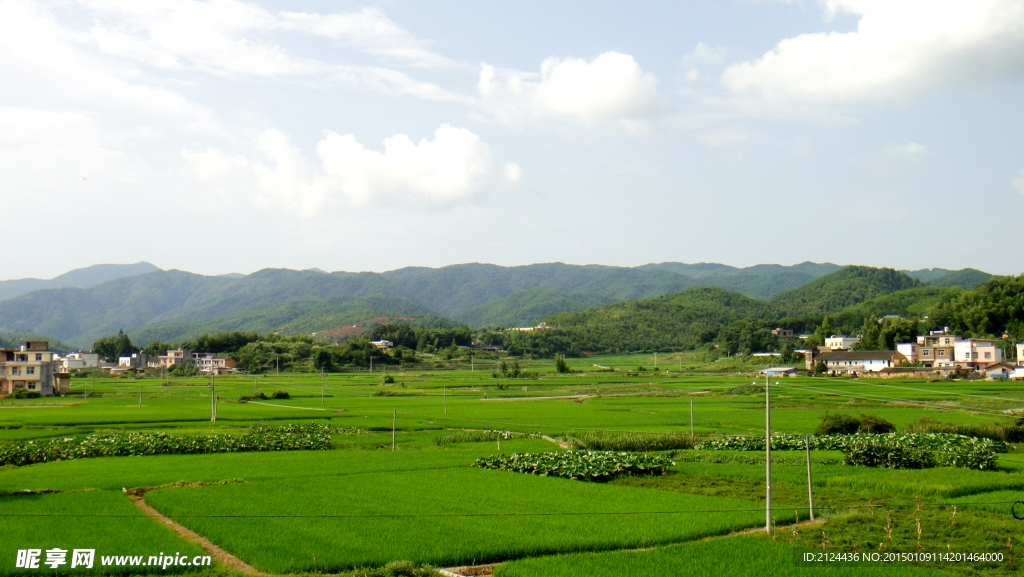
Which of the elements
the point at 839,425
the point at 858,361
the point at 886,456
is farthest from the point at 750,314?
the point at 886,456

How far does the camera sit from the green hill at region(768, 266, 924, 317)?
579 feet

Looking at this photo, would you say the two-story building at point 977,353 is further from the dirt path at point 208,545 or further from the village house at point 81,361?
the village house at point 81,361

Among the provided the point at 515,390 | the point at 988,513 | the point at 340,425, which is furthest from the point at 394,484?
the point at 515,390

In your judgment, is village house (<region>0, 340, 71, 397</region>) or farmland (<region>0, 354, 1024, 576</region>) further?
village house (<region>0, 340, 71, 397</region>)

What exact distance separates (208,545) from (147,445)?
14992 millimetres

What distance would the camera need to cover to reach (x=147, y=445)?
2552cm

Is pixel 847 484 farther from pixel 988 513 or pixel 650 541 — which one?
pixel 650 541

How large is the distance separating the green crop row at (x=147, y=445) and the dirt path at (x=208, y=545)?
10098 mm

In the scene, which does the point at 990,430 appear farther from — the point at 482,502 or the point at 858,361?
the point at 858,361

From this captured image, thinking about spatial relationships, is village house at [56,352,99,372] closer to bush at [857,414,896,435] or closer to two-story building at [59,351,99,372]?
two-story building at [59,351,99,372]

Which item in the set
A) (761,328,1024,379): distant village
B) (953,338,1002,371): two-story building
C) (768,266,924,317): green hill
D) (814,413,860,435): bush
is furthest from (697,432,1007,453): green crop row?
(768,266,924,317): green hill

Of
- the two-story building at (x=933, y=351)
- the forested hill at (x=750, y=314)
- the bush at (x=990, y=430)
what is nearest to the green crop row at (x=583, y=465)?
the bush at (x=990, y=430)

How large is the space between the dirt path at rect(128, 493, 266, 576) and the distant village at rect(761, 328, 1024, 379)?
6082 cm

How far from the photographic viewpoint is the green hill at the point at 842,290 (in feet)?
579
